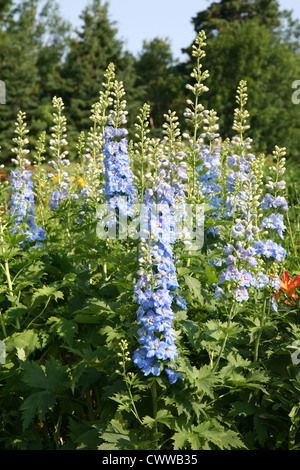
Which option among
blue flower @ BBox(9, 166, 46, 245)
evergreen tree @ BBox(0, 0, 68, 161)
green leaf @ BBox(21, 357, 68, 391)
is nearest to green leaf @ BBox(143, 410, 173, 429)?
green leaf @ BBox(21, 357, 68, 391)

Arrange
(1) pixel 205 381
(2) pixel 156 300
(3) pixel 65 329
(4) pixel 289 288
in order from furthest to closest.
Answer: (4) pixel 289 288
(3) pixel 65 329
(1) pixel 205 381
(2) pixel 156 300

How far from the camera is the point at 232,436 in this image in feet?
10.2

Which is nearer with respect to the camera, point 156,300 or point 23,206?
point 156,300

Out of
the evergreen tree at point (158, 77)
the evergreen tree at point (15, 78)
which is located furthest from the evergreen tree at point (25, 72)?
the evergreen tree at point (158, 77)

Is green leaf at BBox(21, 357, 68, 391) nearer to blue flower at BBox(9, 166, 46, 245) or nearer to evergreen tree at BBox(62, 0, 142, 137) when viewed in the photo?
blue flower at BBox(9, 166, 46, 245)

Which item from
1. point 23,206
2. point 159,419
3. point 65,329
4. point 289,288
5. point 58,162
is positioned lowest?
point 159,419

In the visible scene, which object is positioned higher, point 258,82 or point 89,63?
point 89,63

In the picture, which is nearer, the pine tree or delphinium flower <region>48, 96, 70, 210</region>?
delphinium flower <region>48, 96, 70, 210</region>

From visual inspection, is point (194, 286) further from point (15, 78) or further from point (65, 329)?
point (15, 78)

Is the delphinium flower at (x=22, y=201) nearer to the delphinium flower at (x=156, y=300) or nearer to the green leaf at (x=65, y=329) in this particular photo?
the green leaf at (x=65, y=329)

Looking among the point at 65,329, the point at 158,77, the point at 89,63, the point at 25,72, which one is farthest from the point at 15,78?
the point at 65,329

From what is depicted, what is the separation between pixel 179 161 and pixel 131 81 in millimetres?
30689

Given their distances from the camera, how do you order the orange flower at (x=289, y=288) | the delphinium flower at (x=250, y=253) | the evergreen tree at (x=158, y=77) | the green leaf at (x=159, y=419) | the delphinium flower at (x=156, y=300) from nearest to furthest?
1. the delphinium flower at (x=156, y=300)
2. the green leaf at (x=159, y=419)
3. the delphinium flower at (x=250, y=253)
4. the orange flower at (x=289, y=288)
5. the evergreen tree at (x=158, y=77)

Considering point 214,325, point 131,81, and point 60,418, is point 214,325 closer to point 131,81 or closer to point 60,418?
point 60,418
